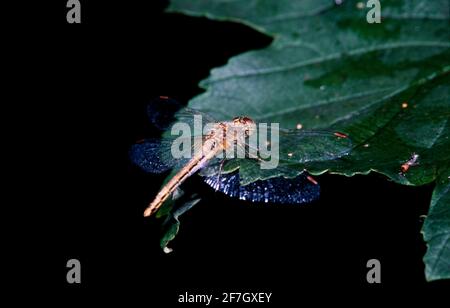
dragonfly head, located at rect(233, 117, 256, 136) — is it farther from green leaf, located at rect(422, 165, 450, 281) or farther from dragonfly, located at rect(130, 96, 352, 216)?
green leaf, located at rect(422, 165, 450, 281)

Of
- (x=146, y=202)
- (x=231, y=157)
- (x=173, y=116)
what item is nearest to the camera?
(x=231, y=157)

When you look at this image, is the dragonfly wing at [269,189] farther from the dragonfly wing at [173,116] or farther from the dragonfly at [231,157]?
the dragonfly wing at [173,116]

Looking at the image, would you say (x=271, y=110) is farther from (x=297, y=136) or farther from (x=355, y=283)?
(x=355, y=283)

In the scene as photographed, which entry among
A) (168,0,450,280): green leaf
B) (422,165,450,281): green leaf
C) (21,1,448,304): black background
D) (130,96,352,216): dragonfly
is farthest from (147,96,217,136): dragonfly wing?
(422,165,450,281): green leaf

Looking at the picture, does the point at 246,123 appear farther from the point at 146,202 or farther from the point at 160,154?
the point at 146,202

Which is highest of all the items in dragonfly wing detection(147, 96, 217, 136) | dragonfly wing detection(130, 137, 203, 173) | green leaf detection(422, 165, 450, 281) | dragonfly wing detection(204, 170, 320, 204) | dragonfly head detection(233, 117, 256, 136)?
dragonfly wing detection(147, 96, 217, 136)

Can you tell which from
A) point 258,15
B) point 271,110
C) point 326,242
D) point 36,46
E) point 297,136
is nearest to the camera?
point 297,136

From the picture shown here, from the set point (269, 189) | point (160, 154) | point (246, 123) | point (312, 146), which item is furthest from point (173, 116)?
point (312, 146)
